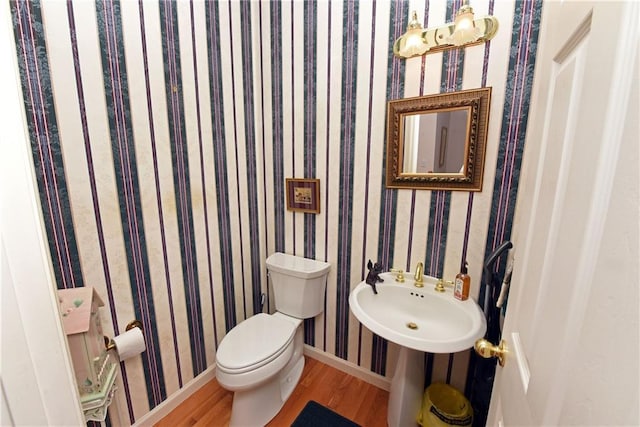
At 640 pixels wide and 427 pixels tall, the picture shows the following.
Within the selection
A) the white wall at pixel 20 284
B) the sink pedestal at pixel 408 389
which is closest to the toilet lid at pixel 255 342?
the sink pedestal at pixel 408 389

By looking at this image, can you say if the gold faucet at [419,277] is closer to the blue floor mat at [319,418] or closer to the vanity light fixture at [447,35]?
the blue floor mat at [319,418]

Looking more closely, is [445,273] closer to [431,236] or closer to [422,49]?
[431,236]

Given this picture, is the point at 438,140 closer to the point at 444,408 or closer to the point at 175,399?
the point at 444,408

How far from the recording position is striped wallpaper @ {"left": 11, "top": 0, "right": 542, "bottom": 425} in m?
1.01

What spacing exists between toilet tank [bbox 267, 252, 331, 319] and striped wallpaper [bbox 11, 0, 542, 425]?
8 cm

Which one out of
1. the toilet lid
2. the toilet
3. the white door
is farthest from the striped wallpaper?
the white door

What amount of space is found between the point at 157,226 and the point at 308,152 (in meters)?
0.93

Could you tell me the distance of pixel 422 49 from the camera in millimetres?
1209

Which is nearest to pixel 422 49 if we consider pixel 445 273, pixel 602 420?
pixel 445 273

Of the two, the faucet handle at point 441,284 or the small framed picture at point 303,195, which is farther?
the small framed picture at point 303,195

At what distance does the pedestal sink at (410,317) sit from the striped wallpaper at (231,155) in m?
0.15

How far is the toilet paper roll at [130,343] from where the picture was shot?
116 centimetres

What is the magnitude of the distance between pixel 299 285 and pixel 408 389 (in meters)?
0.79

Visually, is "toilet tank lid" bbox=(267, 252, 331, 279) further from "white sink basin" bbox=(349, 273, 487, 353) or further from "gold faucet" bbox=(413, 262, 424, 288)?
"gold faucet" bbox=(413, 262, 424, 288)
